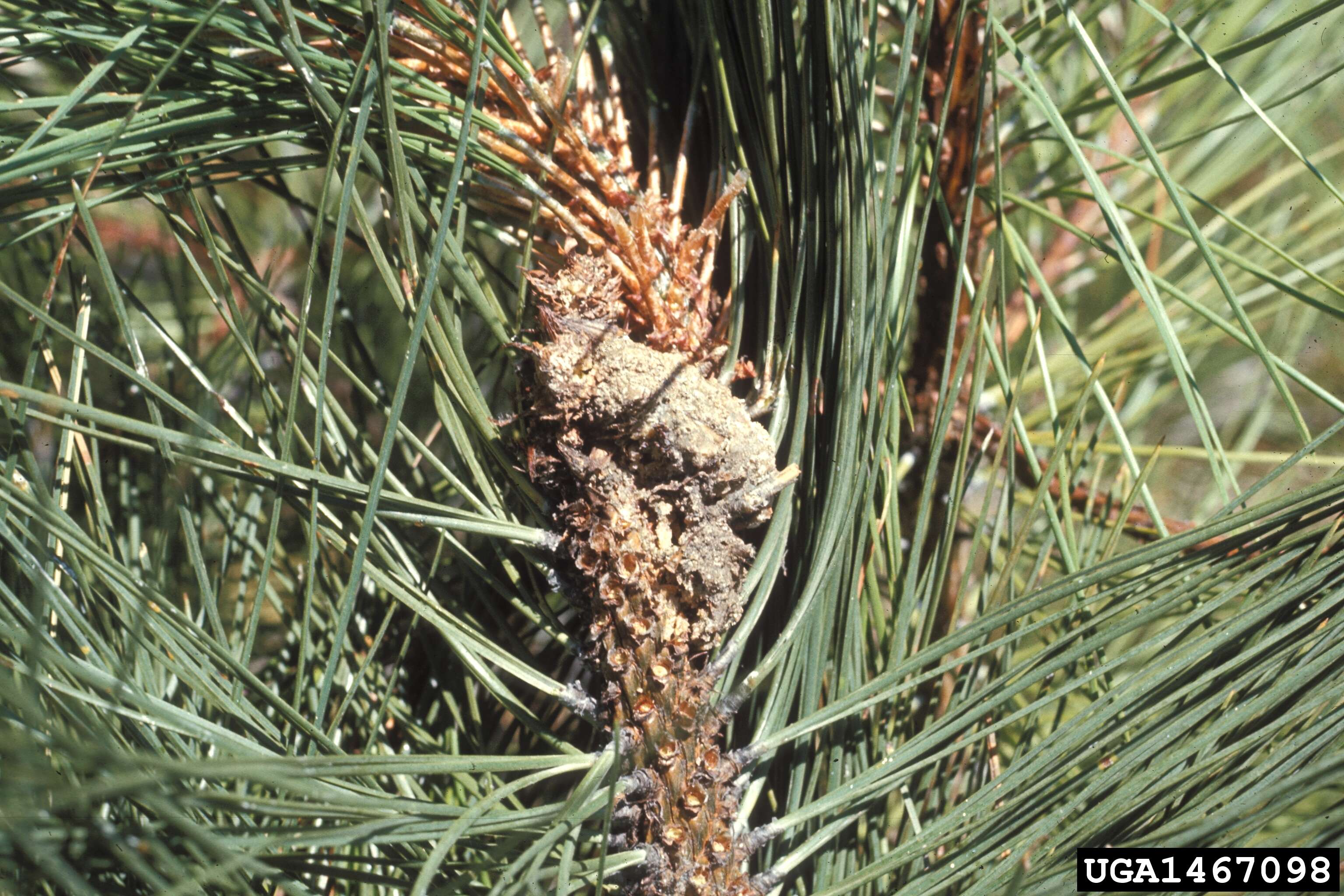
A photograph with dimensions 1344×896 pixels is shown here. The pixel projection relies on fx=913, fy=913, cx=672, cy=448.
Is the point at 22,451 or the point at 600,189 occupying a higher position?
the point at 600,189

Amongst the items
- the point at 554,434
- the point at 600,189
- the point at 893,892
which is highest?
the point at 600,189

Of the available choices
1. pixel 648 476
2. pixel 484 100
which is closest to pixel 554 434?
pixel 648 476

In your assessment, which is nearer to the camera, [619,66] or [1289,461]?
[1289,461]

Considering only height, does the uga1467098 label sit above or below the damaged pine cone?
below

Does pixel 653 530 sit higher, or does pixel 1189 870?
pixel 653 530

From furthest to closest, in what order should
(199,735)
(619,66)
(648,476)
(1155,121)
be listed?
(1155,121) → (619,66) → (648,476) → (199,735)

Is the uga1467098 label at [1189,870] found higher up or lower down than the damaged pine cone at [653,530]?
lower down

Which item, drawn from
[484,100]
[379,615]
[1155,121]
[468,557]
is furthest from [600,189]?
[1155,121]

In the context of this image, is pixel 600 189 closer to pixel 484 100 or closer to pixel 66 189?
pixel 484 100

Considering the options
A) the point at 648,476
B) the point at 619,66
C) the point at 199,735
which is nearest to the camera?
the point at 199,735

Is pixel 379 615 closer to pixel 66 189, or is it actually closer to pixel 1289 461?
pixel 66 189
